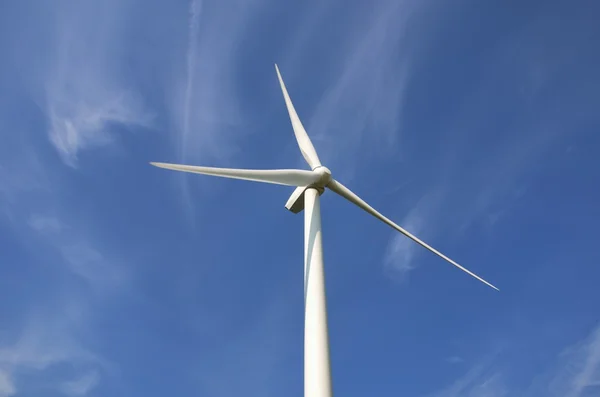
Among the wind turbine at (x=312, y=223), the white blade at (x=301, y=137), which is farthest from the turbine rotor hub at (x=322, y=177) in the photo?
the white blade at (x=301, y=137)

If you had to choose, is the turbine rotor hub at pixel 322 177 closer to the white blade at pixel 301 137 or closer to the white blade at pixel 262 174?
the white blade at pixel 262 174

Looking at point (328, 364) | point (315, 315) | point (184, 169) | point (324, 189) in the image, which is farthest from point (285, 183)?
point (328, 364)

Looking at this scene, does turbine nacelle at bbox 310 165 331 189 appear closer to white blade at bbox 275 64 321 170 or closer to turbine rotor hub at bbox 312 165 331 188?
turbine rotor hub at bbox 312 165 331 188

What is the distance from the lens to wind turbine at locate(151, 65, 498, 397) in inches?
621

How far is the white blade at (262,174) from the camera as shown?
21531 mm

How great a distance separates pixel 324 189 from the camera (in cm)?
2375

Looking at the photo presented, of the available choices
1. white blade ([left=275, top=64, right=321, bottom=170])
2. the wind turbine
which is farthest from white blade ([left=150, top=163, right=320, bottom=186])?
Result: white blade ([left=275, top=64, right=321, bottom=170])

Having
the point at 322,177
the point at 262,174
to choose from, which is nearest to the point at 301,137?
the point at 322,177

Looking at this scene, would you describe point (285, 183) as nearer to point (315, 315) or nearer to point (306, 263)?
point (306, 263)

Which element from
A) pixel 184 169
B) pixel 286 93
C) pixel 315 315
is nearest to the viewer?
pixel 315 315

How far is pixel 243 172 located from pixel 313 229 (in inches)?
172

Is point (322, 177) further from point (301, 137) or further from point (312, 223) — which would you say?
point (301, 137)

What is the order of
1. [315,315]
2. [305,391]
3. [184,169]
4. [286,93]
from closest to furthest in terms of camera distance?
[305,391], [315,315], [184,169], [286,93]

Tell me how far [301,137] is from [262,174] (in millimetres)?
6885
